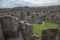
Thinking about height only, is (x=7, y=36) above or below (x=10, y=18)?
below

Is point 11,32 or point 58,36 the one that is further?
point 11,32

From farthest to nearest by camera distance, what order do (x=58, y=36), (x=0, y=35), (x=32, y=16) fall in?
(x=32, y=16), (x=0, y=35), (x=58, y=36)

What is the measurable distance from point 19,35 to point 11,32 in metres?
0.23

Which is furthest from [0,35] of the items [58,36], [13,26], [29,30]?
[58,36]

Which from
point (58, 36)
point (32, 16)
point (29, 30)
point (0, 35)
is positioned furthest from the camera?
point (32, 16)

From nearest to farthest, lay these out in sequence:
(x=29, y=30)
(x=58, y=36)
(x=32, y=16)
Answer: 1. (x=58, y=36)
2. (x=29, y=30)
3. (x=32, y=16)

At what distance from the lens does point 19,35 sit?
506 cm

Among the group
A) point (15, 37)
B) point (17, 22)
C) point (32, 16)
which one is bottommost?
point (32, 16)

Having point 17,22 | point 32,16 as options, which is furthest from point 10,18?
point 32,16

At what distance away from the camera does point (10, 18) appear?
5.12 meters

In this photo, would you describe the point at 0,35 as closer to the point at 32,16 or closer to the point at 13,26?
the point at 13,26

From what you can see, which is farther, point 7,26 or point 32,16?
point 32,16

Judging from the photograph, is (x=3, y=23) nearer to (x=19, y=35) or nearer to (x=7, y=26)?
(x=7, y=26)

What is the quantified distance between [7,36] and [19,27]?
0.39 meters
